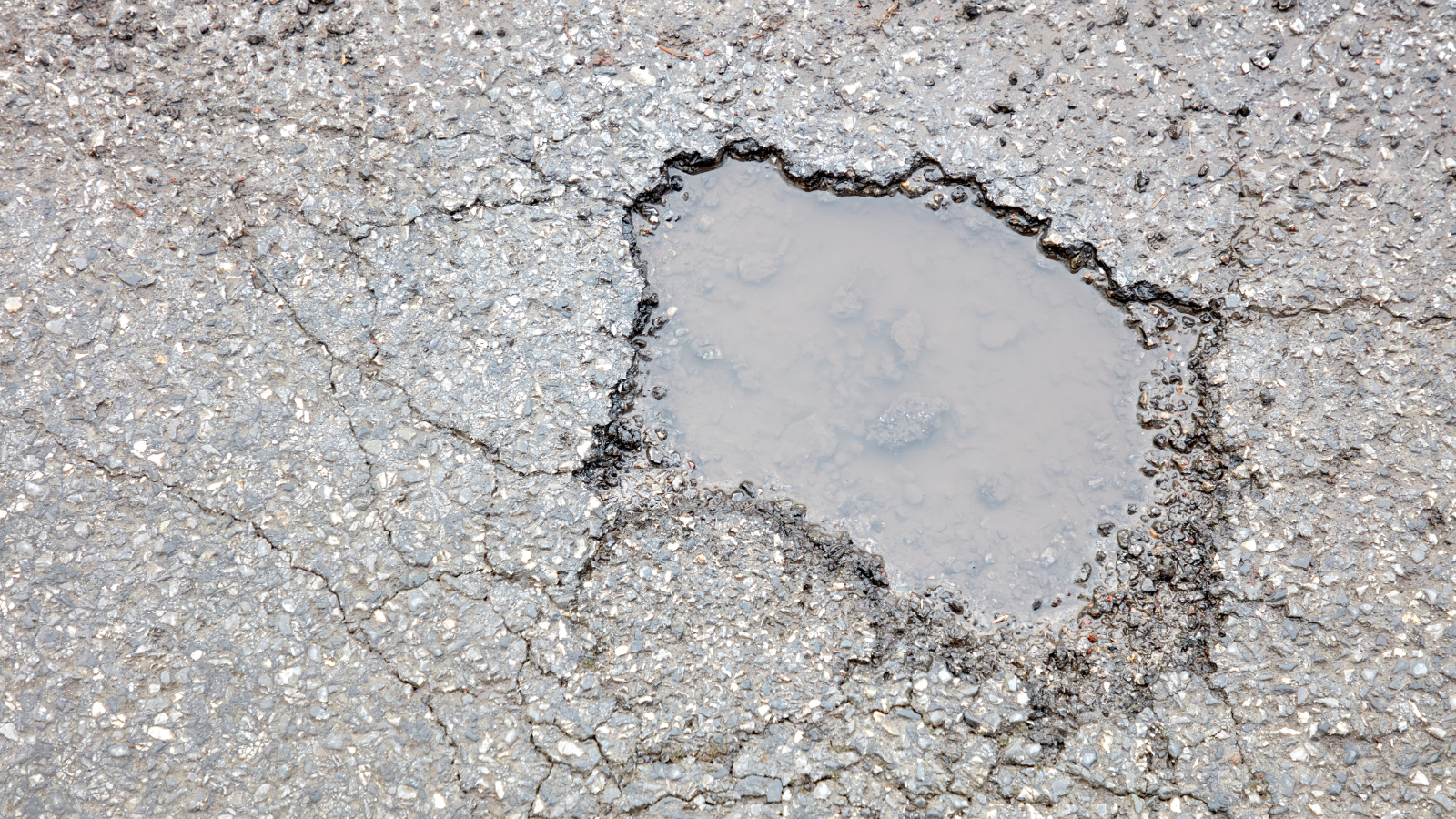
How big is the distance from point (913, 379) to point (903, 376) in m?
0.04

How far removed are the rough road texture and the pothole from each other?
0.42 ft

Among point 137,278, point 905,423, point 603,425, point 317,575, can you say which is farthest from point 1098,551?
point 137,278

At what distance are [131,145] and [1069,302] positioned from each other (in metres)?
3.38

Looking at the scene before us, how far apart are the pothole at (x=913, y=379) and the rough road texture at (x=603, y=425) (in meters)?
0.13

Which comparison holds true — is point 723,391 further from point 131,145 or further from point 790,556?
point 131,145

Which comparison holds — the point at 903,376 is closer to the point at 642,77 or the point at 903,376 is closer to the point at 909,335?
the point at 909,335

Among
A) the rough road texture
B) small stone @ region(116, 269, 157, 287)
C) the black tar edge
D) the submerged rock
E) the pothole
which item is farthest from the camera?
the submerged rock

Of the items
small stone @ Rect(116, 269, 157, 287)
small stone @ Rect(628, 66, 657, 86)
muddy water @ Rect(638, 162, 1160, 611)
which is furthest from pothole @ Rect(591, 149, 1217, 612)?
small stone @ Rect(116, 269, 157, 287)

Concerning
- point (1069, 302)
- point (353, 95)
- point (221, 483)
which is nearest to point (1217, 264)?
point (1069, 302)

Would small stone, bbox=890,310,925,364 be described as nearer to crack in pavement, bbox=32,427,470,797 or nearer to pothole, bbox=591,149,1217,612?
pothole, bbox=591,149,1217,612

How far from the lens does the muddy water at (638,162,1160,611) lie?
2807 mm

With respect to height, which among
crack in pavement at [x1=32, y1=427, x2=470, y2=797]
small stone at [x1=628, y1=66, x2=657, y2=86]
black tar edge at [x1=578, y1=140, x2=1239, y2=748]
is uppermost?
small stone at [x1=628, y1=66, x2=657, y2=86]

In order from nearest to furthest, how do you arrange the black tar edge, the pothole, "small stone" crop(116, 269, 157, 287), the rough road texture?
the rough road texture
the black tar edge
"small stone" crop(116, 269, 157, 287)
the pothole

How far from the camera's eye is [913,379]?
10.1 feet
